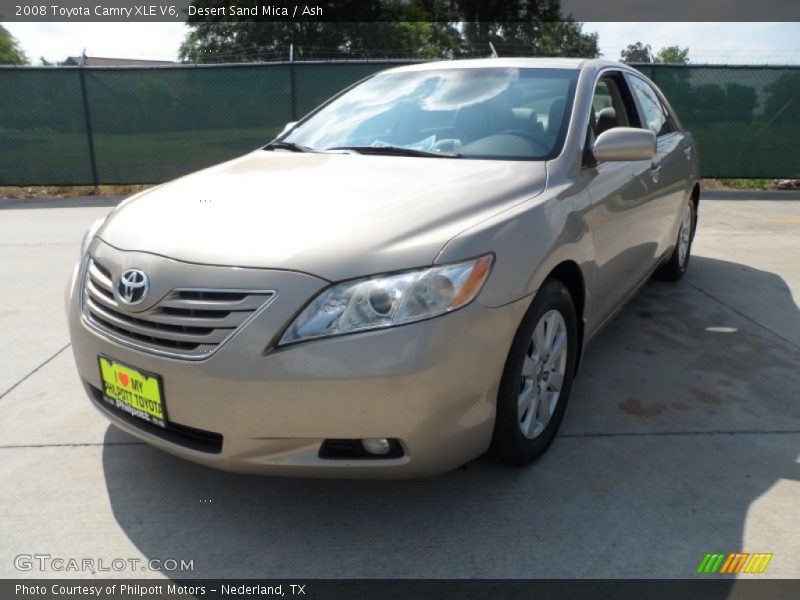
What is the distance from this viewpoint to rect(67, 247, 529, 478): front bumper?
2.03 meters

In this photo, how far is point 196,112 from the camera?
1040cm

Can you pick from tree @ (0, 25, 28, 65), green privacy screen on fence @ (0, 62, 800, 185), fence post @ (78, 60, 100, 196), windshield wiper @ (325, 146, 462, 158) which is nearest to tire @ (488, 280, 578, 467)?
windshield wiper @ (325, 146, 462, 158)

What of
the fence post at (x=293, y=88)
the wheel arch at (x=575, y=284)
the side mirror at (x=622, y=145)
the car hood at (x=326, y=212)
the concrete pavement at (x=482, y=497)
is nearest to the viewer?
the car hood at (x=326, y=212)

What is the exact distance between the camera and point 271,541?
Answer: 7.63 ft

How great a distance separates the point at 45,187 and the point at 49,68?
73.3 inches

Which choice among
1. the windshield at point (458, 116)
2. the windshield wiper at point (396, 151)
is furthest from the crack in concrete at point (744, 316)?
the windshield wiper at point (396, 151)

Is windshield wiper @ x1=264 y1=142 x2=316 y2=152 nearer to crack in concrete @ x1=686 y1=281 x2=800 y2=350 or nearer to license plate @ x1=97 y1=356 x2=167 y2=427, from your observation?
license plate @ x1=97 y1=356 x2=167 y2=427

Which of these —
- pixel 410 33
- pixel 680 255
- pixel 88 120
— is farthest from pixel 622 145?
pixel 410 33

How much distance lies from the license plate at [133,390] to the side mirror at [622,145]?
80.8 inches

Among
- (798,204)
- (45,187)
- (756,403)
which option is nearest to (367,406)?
(756,403)

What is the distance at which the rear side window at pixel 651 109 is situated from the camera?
428 cm

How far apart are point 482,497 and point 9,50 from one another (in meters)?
43.7

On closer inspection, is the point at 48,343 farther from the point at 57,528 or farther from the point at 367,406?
the point at 367,406

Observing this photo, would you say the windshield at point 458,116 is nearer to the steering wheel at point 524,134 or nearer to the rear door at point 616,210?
the steering wheel at point 524,134
